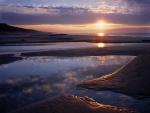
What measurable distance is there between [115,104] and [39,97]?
230 centimetres

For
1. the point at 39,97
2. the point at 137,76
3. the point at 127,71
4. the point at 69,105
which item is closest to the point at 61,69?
the point at 127,71

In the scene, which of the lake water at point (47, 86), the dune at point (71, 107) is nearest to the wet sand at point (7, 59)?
the lake water at point (47, 86)

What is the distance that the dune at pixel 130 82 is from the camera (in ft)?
32.8

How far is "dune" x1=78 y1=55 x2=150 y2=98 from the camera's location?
9984 millimetres

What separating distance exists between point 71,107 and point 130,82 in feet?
11.6

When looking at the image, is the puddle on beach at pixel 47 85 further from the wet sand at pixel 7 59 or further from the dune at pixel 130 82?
the wet sand at pixel 7 59

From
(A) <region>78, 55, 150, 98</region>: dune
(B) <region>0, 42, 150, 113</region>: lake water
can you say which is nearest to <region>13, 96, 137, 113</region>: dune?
(B) <region>0, 42, 150, 113</region>: lake water

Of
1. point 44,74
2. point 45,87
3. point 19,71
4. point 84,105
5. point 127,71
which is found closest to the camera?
point 84,105

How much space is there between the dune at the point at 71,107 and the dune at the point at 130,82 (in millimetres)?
A: 1720

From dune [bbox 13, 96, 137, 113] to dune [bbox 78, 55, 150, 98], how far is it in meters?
1.72

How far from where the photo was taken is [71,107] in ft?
26.6

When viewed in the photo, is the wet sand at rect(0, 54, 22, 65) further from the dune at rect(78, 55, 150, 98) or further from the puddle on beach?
the dune at rect(78, 55, 150, 98)

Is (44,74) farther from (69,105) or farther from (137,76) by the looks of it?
(69,105)

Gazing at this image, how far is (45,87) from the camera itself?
1073cm
